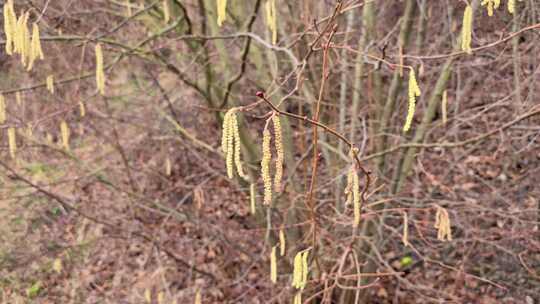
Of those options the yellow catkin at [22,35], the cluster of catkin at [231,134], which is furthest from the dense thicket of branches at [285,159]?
the cluster of catkin at [231,134]

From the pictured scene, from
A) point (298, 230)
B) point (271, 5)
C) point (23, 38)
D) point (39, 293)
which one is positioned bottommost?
point (39, 293)

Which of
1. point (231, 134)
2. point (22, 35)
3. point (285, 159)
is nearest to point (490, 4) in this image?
point (231, 134)

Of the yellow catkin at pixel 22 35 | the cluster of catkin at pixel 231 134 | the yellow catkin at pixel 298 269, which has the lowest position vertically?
the yellow catkin at pixel 298 269

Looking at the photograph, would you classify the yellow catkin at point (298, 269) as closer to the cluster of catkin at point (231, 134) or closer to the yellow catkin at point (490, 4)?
the cluster of catkin at point (231, 134)

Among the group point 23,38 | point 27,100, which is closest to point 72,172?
point 27,100

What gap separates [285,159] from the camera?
4.25 meters

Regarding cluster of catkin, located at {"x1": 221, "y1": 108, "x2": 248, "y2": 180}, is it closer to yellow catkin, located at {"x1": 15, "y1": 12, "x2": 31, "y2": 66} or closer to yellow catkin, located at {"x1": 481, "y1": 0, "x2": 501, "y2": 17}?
yellow catkin, located at {"x1": 481, "y1": 0, "x2": 501, "y2": 17}

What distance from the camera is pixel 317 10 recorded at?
4.49m

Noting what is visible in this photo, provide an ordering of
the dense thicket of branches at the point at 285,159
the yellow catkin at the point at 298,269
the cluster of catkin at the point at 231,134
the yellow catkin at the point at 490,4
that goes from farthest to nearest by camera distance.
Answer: the dense thicket of branches at the point at 285,159 → the yellow catkin at the point at 298,269 → the yellow catkin at the point at 490,4 → the cluster of catkin at the point at 231,134

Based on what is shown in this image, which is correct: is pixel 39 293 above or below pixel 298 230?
below

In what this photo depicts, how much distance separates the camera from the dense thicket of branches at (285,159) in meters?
3.47

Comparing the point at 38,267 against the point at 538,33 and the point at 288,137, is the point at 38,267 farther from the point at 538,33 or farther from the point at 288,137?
the point at 538,33

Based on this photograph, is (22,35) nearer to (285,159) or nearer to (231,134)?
(231,134)

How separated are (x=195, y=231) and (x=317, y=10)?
2.95m
